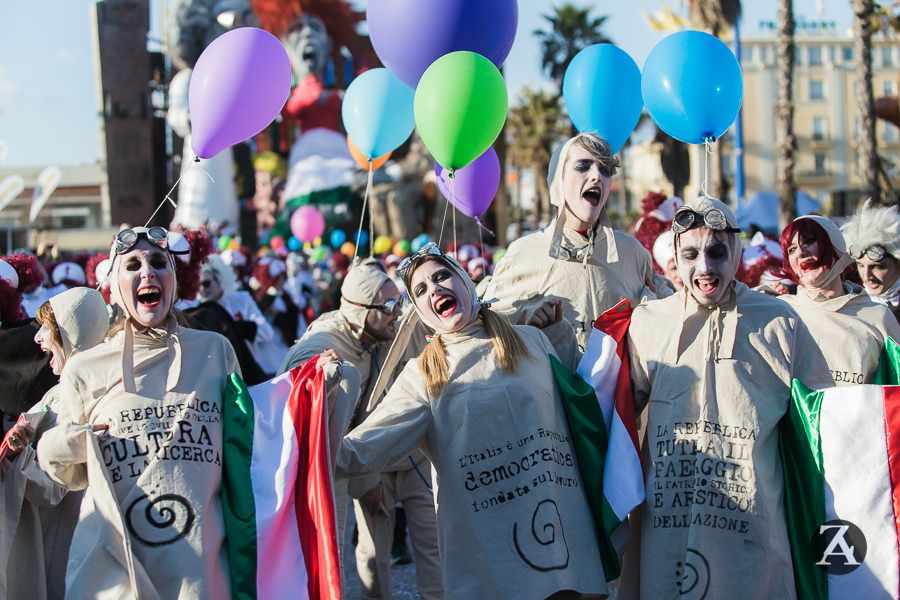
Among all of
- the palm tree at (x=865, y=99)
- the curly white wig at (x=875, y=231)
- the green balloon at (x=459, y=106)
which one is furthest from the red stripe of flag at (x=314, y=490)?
the palm tree at (x=865, y=99)

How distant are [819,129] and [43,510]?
249 ft

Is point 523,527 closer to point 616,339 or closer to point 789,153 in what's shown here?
point 616,339

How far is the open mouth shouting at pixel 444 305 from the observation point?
12.9ft

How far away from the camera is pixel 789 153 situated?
17000 millimetres

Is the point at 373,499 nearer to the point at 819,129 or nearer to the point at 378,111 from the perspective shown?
the point at 378,111

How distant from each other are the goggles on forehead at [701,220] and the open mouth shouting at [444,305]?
2.96 feet

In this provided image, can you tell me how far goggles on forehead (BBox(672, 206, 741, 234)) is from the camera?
3.83 meters

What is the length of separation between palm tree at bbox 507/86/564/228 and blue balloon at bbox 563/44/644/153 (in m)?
34.9

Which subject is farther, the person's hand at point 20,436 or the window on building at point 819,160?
the window on building at point 819,160

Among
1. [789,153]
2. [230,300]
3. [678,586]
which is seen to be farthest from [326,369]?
[789,153]

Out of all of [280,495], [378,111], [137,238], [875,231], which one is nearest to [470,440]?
[280,495]

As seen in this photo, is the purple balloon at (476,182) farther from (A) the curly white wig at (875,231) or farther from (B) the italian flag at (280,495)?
(B) the italian flag at (280,495)

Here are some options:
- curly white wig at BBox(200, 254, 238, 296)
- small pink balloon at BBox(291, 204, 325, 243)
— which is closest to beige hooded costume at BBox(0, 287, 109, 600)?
curly white wig at BBox(200, 254, 238, 296)

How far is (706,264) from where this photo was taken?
3812mm
